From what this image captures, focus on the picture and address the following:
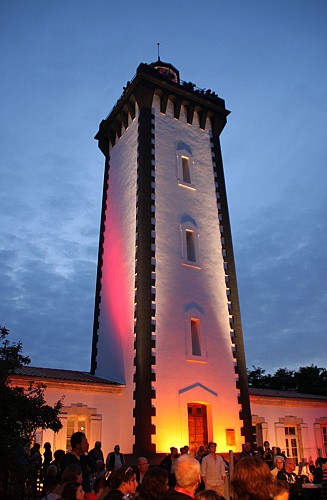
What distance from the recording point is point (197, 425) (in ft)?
57.9

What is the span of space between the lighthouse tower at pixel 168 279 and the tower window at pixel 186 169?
0.05 metres

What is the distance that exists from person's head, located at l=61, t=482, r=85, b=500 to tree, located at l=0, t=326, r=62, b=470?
384cm

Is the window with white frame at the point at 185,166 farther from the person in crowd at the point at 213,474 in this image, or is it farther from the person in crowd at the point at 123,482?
the person in crowd at the point at 123,482

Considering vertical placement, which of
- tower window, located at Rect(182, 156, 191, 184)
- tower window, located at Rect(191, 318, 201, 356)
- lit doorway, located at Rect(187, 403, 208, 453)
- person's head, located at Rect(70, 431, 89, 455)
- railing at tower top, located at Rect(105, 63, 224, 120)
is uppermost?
railing at tower top, located at Rect(105, 63, 224, 120)

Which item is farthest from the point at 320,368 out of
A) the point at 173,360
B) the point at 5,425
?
the point at 5,425

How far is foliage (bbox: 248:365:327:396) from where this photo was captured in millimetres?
42344

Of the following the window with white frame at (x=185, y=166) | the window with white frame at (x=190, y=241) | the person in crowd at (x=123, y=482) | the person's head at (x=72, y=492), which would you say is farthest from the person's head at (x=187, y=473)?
the window with white frame at (x=185, y=166)

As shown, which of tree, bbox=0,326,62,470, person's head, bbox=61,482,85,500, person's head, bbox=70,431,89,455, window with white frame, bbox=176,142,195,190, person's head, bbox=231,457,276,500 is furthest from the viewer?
window with white frame, bbox=176,142,195,190

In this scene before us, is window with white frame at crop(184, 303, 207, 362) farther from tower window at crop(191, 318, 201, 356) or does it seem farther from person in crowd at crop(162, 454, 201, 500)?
person in crowd at crop(162, 454, 201, 500)

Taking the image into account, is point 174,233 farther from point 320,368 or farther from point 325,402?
point 320,368

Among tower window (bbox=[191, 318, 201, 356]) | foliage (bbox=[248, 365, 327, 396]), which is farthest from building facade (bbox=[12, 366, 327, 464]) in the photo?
foliage (bbox=[248, 365, 327, 396])

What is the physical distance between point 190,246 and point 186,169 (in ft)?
14.1

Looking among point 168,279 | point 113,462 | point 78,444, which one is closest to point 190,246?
point 168,279

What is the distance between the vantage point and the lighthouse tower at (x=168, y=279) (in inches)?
677
